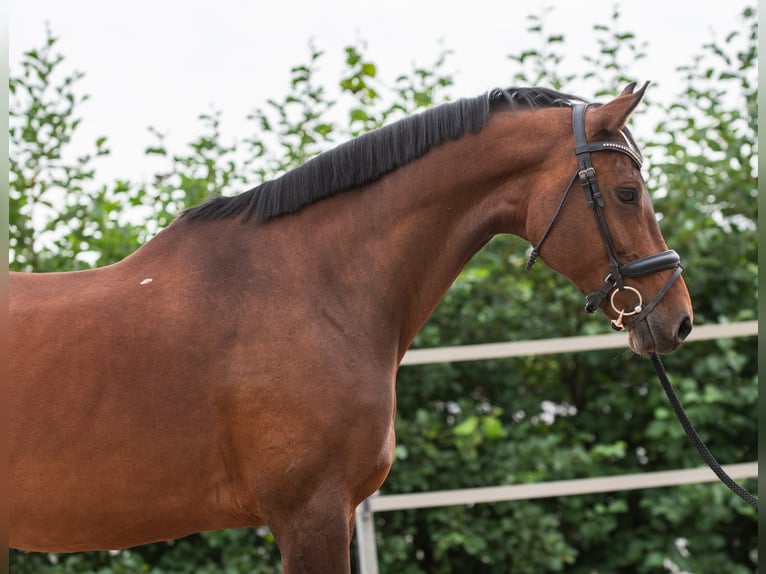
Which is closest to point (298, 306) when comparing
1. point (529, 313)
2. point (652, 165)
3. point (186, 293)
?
point (186, 293)

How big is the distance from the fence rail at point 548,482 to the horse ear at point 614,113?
1868mm

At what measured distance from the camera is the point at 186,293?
240 cm

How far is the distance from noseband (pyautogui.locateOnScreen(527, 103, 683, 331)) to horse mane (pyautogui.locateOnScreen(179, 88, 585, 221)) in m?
0.23

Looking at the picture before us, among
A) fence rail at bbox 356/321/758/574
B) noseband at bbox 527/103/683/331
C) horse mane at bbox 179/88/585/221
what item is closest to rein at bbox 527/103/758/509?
noseband at bbox 527/103/683/331

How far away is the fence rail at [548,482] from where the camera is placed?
4137 mm

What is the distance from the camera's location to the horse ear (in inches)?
95.4

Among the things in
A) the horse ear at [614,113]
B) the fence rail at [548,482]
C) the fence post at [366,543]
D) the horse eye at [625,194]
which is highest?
the horse ear at [614,113]

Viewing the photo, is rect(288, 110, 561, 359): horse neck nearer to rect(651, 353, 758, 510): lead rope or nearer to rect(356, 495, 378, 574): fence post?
rect(651, 353, 758, 510): lead rope

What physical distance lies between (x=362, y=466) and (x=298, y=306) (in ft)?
1.61

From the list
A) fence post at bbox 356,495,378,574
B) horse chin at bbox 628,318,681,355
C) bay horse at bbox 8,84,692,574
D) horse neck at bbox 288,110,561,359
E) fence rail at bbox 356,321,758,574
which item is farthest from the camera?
fence rail at bbox 356,321,758,574

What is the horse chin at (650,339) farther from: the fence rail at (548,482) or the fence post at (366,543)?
the fence post at (366,543)

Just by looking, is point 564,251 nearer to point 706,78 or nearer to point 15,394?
point 15,394

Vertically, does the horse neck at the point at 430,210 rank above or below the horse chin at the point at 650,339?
above

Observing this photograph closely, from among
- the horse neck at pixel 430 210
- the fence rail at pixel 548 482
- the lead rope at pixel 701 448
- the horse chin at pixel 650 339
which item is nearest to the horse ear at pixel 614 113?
the horse neck at pixel 430 210
